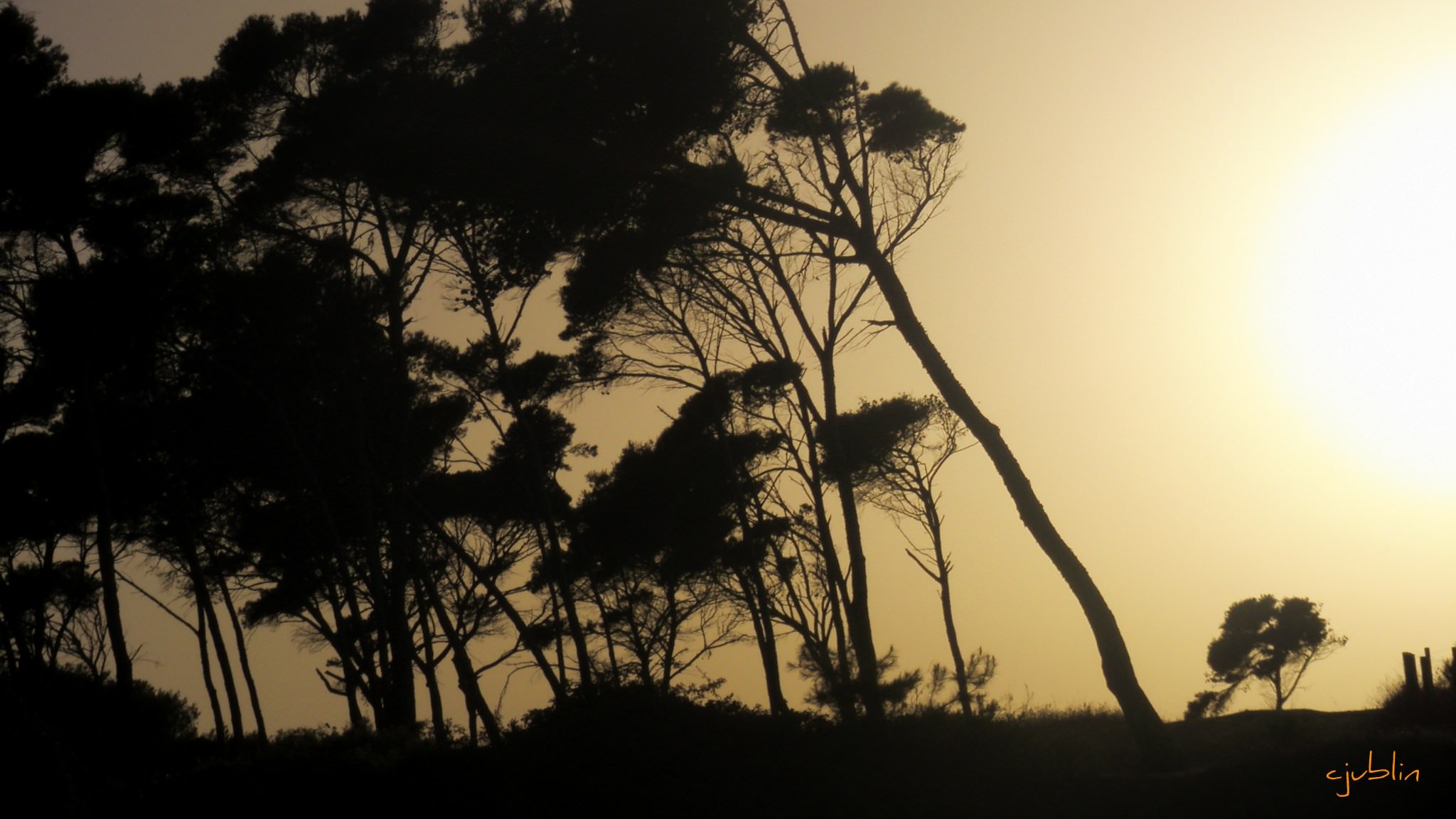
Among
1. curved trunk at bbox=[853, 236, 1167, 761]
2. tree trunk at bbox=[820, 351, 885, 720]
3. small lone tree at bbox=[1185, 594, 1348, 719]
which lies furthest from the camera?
small lone tree at bbox=[1185, 594, 1348, 719]

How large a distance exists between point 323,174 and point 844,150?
6985 millimetres

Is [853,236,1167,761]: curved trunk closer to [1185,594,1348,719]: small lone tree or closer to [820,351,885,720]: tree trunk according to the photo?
[820,351,885,720]: tree trunk

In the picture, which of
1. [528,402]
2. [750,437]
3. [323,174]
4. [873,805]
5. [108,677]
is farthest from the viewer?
[108,677]

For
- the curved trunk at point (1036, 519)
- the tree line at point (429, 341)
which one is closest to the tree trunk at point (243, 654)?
the tree line at point (429, 341)

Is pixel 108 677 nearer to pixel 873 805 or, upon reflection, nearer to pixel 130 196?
pixel 130 196

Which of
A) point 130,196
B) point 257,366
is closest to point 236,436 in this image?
point 257,366

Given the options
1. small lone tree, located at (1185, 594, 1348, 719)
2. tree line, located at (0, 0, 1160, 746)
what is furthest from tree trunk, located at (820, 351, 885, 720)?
small lone tree, located at (1185, 594, 1348, 719)

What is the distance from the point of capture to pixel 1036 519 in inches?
454

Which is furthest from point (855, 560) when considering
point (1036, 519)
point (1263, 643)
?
point (1263, 643)

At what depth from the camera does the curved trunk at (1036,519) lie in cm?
1102

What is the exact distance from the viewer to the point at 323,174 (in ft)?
52.9

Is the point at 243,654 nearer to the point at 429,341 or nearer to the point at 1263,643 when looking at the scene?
the point at 429,341

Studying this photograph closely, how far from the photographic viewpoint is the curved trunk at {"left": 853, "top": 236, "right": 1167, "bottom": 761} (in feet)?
36.1

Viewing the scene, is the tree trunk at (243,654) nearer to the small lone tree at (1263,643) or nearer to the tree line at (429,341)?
the tree line at (429,341)
